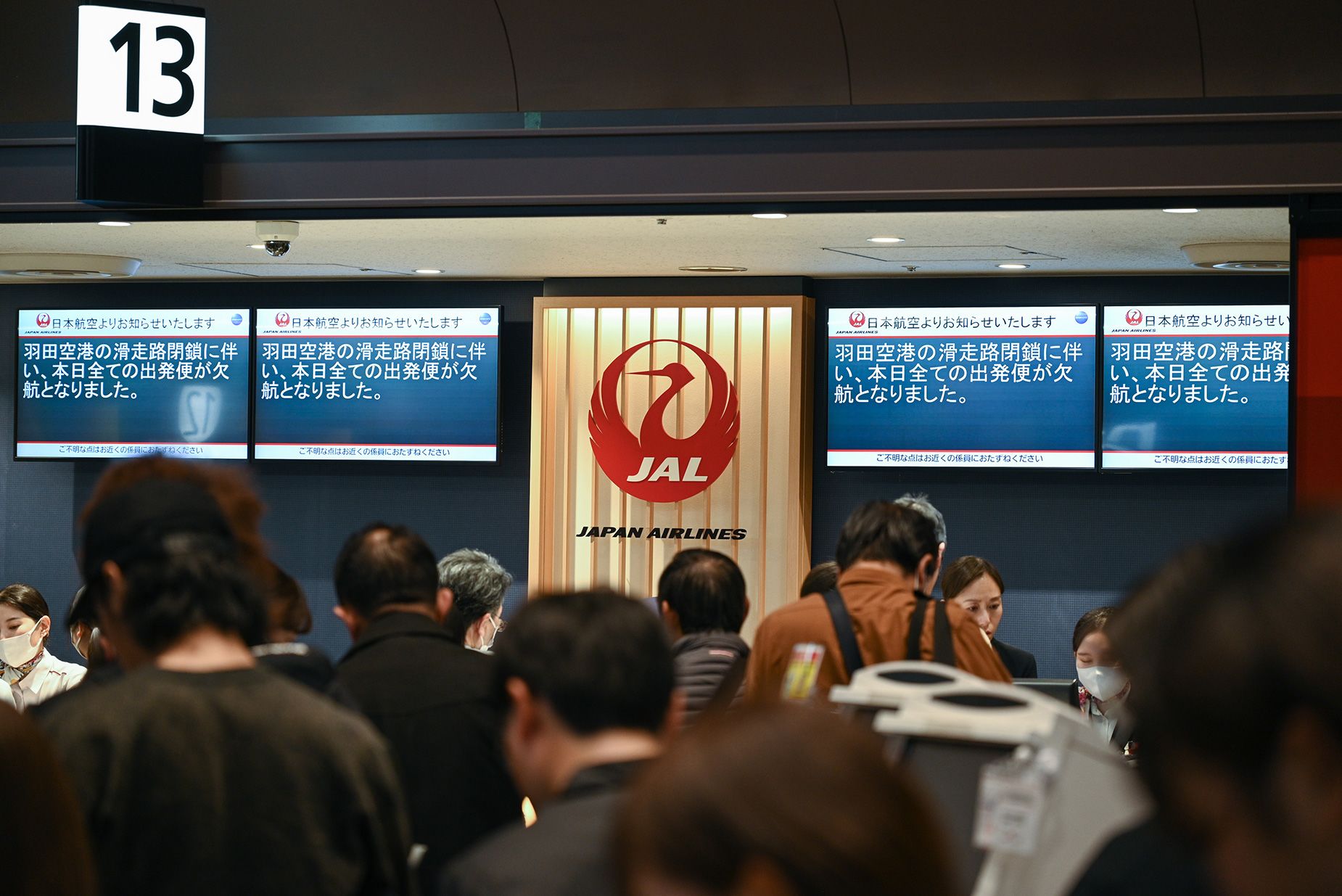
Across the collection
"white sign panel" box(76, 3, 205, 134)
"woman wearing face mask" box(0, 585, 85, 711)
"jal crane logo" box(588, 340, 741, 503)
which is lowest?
"woman wearing face mask" box(0, 585, 85, 711)

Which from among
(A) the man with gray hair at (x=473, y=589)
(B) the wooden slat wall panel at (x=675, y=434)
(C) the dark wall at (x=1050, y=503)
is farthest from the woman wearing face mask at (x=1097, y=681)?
(B) the wooden slat wall panel at (x=675, y=434)

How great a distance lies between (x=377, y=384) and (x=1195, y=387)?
4.04m

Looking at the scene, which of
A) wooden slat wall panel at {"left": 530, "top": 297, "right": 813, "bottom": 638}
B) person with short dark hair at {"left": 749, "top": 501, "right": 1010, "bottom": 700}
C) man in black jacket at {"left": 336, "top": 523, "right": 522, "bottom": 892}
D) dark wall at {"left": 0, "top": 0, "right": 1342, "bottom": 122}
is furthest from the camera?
wooden slat wall panel at {"left": 530, "top": 297, "right": 813, "bottom": 638}

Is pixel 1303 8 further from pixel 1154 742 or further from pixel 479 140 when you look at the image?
pixel 1154 742

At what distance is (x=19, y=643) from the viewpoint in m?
5.05

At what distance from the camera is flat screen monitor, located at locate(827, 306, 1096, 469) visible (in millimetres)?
6723

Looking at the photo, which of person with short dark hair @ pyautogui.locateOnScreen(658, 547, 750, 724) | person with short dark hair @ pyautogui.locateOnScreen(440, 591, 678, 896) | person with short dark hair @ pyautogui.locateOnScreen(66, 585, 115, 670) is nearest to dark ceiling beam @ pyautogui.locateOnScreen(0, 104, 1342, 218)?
person with short dark hair @ pyautogui.locateOnScreen(658, 547, 750, 724)

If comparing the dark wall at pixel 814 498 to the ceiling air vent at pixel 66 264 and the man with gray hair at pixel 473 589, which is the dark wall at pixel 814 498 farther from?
the man with gray hair at pixel 473 589

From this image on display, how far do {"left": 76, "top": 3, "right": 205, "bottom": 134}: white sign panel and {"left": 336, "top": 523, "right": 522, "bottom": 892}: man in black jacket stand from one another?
3006 mm

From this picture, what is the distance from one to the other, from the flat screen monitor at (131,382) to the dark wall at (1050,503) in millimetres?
3108

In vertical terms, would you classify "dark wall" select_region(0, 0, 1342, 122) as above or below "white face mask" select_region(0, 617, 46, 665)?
above

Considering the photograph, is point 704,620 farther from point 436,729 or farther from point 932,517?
point 436,729

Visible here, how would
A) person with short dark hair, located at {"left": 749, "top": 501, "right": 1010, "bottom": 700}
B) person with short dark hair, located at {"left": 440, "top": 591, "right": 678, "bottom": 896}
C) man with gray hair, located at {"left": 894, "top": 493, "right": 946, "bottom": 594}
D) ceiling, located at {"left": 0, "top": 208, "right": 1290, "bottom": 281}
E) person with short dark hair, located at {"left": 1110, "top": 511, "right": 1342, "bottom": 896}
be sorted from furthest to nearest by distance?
ceiling, located at {"left": 0, "top": 208, "right": 1290, "bottom": 281} → man with gray hair, located at {"left": 894, "top": 493, "right": 946, "bottom": 594} → person with short dark hair, located at {"left": 749, "top": 501, "right": 1010, "bottom": 700} → person with short dark hair, located at {"left": 440, "top": 591, "right": 678, "bottom": 896} → person with short dark hair, located at {"left": 1110, "top": 511, "right": 1342, "bottom": 896}

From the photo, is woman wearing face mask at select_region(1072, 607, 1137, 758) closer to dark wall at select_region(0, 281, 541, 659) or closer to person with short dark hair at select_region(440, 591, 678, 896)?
person with short dark hair at select_region(440, 591, 678, 896)
